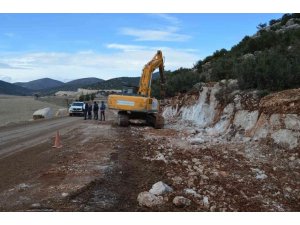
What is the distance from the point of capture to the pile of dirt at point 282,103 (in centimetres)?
1323

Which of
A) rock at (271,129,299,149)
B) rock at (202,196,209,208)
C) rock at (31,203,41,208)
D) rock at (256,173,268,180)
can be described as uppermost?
rock at (271,129,299,149)

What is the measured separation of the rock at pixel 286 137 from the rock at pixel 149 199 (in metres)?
5.60

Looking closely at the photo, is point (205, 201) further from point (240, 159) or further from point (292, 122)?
point (292, 122)

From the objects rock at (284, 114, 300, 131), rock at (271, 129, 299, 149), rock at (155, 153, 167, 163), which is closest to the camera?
rock at (271, 129, 299, 149)

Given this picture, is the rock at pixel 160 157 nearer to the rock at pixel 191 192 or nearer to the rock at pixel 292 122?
the rock at pixel 191 192

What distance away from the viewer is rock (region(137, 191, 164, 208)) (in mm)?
7750

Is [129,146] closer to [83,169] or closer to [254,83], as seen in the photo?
[83,169]

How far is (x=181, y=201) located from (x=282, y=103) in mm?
7313

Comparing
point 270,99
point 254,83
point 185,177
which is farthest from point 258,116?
point 185,177

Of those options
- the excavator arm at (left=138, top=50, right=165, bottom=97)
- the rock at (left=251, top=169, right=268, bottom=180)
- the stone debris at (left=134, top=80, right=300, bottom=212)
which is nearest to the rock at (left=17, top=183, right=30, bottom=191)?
the stone debris at (left=134, top=80, right=300, bottom=212)

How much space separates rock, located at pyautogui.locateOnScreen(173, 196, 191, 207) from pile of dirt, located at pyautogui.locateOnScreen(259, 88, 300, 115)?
6419 millimetres

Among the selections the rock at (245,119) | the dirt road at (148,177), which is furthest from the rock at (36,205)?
the rock at (245,119)

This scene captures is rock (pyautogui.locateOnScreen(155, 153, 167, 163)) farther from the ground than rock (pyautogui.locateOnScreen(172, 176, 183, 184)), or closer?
closer

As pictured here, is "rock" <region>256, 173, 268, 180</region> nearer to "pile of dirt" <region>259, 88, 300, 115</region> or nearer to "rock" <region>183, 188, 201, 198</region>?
"rock" <region>183, 188, 201, 198</region>
